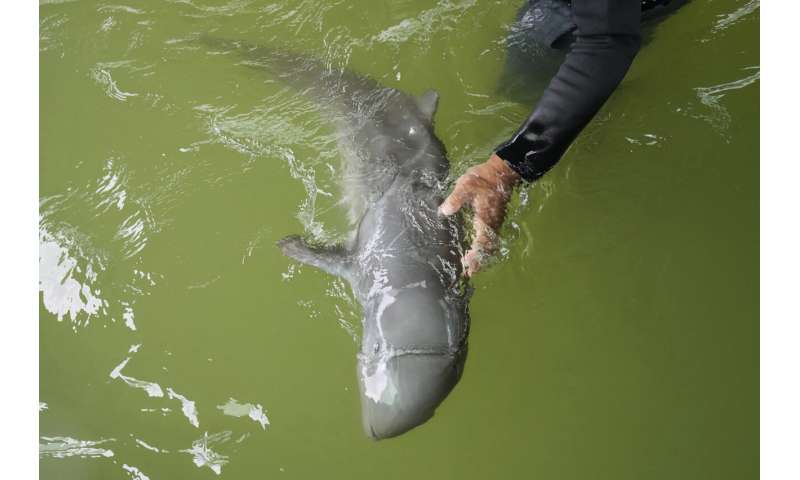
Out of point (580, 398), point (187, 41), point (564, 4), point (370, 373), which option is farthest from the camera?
point (187, 41)

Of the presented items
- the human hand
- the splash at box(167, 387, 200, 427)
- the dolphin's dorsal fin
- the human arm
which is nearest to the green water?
the splash at box(167, 387, 200, 427)

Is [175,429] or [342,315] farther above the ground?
[342,315]

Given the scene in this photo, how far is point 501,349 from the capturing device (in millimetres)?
3398

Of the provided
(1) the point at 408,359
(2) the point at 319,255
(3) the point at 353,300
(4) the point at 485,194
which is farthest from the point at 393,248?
(1) the point at 408,359

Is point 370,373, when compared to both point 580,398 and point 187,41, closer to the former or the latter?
point 580,398

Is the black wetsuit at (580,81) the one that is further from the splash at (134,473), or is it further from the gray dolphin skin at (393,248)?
the splash at (134,473)

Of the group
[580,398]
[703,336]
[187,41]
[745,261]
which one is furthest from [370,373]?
[187,41]

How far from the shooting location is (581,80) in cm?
269

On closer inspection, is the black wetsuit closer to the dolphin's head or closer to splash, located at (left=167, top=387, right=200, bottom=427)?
the dolphin's head

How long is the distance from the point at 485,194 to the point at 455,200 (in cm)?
16

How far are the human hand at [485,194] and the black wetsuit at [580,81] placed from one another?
74 mm

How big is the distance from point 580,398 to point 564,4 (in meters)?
2.26

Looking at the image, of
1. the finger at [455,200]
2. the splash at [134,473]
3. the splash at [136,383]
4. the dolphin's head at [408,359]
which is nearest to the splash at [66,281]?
the splash at [136,383]

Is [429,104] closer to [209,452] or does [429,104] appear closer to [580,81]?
[580,81]
